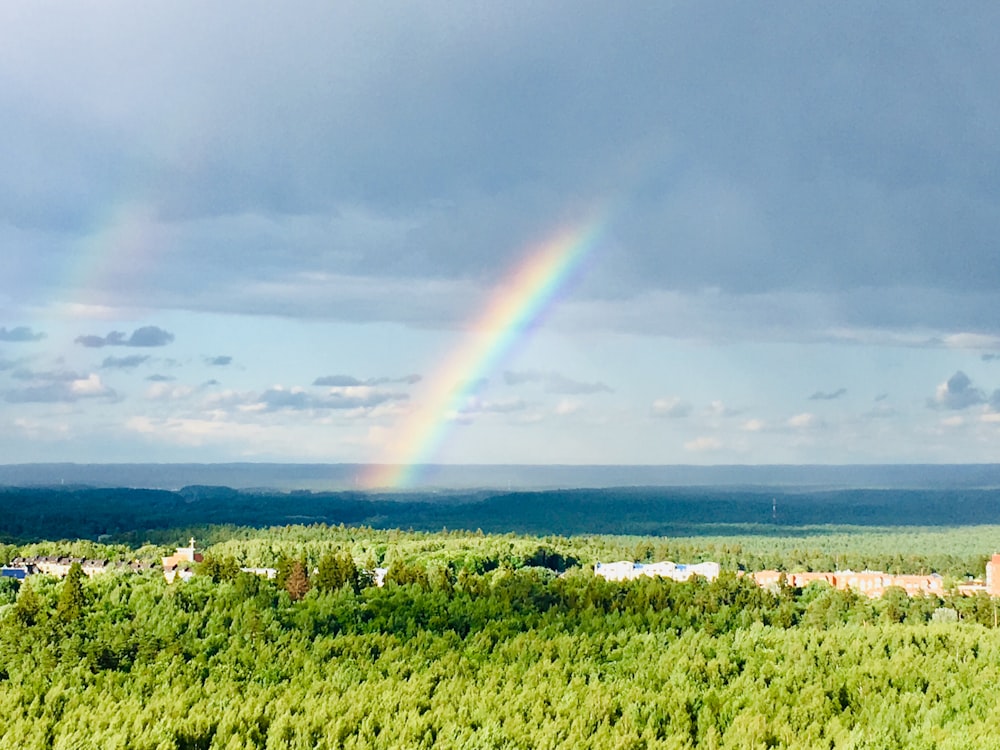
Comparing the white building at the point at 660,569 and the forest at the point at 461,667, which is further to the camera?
the white building at the point at 660,569

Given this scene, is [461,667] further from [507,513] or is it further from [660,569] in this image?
[507,513]

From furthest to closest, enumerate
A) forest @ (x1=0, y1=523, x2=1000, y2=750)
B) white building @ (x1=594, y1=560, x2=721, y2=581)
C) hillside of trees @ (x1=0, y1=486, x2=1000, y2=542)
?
hillside of trees @ (x1=0, y1=486, x2=1000, y2=542), white building @ (x1=594, y1=560, x2=721, y2=581), forest @ (x1=0, y1=523, x2=1000, y2=750)

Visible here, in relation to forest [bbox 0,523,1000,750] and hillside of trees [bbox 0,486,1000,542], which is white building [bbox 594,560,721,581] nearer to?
forest [bbox 0,523,1000,750]

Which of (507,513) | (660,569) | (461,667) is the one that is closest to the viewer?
(461,667)

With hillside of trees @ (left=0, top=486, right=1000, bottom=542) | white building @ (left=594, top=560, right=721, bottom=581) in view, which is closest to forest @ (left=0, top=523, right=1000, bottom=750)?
white building @ (left=594, top=560, right=721, bottom=581)

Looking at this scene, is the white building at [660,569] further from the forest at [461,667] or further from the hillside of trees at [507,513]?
the hillside of trees at [507,513]

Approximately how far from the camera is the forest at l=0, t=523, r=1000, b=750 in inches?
622

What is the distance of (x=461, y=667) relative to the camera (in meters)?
20.3

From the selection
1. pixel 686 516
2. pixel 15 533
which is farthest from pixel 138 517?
pixel 686 516

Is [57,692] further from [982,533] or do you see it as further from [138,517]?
[982,533]

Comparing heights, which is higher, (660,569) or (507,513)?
(507,513)

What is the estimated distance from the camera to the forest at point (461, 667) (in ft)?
51.8

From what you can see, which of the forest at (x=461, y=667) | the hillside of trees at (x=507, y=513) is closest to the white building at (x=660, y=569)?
the forest at (x=461, y=667)

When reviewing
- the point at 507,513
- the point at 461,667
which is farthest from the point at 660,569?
the point at 507,513
